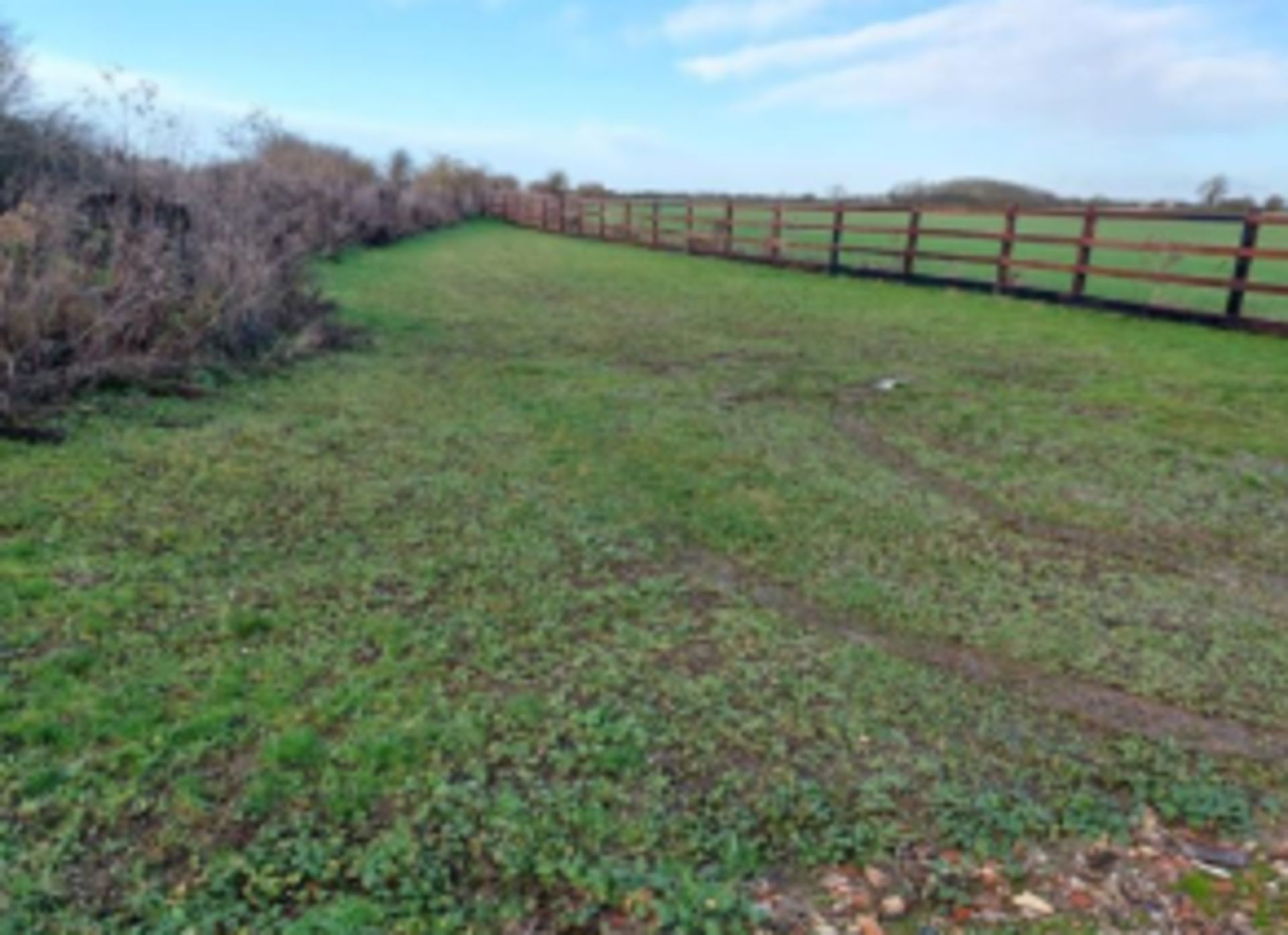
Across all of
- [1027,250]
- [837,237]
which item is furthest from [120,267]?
[1027,250]

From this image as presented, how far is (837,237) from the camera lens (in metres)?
16.3

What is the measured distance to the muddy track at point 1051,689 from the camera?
2.68m

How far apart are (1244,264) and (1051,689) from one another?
9494mm

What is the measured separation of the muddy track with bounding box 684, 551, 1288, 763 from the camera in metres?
2.68

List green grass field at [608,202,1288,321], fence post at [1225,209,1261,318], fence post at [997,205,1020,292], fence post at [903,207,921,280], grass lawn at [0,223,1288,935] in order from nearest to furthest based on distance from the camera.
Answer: grass lawn at [0,223,1288,935] → fence post at [1225,209,1261,318] → fence post at [997,205,1020,292] → green grass field at [608,202,1288,321] → fence post at [903,207,921,280]

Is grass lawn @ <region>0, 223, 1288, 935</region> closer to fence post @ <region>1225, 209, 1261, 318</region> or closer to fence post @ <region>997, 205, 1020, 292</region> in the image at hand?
fence post @ <region>1225, 209, 1261, 318</region>

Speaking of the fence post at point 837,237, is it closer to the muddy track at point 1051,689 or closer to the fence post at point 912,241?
the fence post at point 912,241

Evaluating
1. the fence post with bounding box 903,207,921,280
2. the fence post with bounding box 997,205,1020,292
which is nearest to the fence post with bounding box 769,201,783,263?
the fence post with bounding box 903,207,921,280

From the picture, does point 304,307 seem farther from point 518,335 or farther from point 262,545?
point 262,545

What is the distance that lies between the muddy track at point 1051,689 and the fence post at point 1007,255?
10702 mm

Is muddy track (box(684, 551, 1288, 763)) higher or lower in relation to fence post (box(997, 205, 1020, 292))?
lower

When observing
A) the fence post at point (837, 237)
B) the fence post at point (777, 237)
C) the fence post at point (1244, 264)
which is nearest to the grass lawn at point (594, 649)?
the fence post at point (1244, 264)

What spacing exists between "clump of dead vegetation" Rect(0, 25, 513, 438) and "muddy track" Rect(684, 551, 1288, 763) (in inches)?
168

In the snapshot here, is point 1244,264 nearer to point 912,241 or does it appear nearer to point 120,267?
point 912,241
